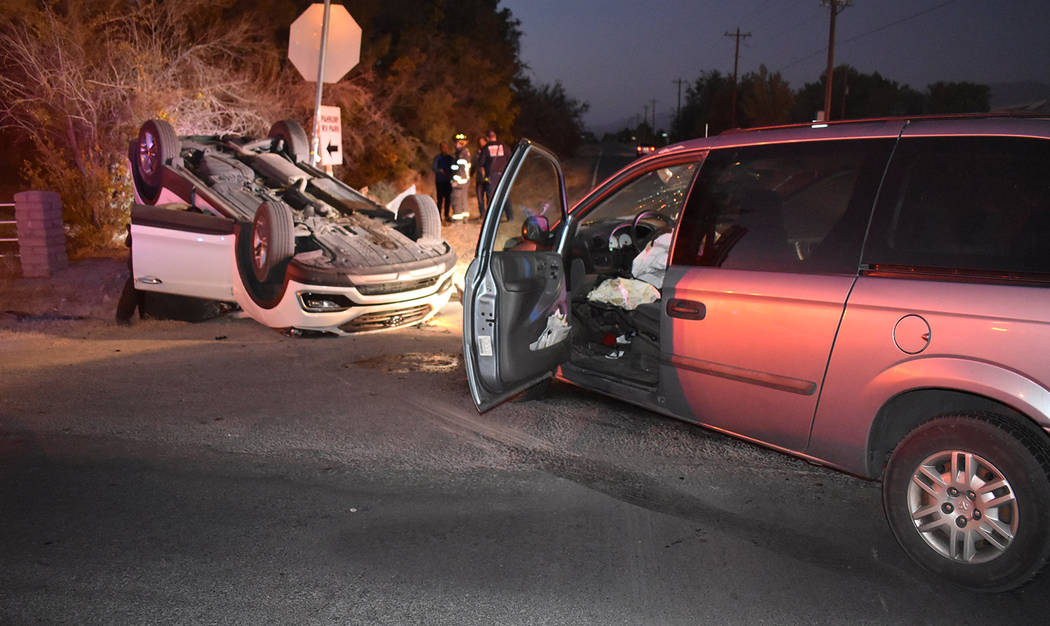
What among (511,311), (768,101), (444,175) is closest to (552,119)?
(768,101)

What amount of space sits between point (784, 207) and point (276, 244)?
4.66 m

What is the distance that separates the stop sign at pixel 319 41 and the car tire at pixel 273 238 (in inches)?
191

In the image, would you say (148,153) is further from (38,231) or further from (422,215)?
(38,231)

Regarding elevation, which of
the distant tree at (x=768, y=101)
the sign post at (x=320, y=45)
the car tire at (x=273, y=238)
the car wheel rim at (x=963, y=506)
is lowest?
the car wheel rim at (x=963, y=506)

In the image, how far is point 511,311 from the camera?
15.5ft

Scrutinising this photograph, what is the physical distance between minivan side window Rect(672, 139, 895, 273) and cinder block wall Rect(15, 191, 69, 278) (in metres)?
9.35

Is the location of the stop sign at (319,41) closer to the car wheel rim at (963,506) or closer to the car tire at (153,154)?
the car tire at (153,154)

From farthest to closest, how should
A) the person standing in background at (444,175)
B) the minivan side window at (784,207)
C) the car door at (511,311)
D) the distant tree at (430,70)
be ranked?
the distant tree at (430,70), the person standing in background at (444,175), the car door at (511,311), the minivan side window at (784,207)

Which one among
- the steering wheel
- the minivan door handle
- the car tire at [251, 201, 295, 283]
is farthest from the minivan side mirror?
the car tire at [251, 201, 295, 283]

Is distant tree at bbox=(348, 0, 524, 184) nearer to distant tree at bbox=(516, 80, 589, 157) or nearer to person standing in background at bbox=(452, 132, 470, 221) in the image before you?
person standing in background at bbox=(452, 132, 470, 221)

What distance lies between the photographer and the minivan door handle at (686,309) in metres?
4.09

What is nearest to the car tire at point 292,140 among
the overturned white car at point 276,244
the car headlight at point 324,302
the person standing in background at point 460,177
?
the overturned white car at point 276,244

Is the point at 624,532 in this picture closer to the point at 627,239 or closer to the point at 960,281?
the point at 960,281

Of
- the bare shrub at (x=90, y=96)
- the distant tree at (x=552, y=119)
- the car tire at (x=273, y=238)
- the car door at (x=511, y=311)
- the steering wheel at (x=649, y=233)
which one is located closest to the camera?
the car door at (x=511, y=311)
